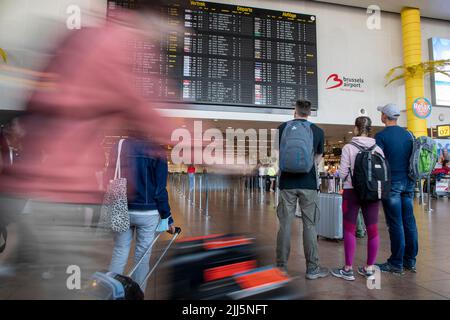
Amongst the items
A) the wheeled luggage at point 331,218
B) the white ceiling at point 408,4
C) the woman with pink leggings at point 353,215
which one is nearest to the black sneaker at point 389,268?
the woman with pink leggings at point 353,215

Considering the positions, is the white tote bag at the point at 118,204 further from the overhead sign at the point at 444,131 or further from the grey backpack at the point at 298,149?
the overhead sign at the point at 444,131

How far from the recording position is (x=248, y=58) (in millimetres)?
9594

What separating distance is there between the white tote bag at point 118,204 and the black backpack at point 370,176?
6.61 ft

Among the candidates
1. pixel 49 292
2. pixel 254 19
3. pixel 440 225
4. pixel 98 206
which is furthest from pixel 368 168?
pixel 254 19

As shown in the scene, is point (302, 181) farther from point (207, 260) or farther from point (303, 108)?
point (207, 260)

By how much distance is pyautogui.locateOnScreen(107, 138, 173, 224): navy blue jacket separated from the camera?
1.78 metres

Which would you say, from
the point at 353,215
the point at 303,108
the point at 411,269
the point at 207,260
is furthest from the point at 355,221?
the point at 207,260

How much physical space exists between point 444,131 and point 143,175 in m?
13.1

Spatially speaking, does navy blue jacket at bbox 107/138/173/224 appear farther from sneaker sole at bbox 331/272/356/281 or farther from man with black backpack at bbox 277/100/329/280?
sneaker sole at bbox 331/272/356/281

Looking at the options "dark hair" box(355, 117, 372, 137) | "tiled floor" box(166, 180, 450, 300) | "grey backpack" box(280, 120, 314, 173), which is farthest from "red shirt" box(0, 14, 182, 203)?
Answer: "dark hair" box(355, 117, 372, 137)

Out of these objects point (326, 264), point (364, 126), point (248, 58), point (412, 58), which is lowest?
point (326, 264)

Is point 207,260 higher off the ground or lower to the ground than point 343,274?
higher

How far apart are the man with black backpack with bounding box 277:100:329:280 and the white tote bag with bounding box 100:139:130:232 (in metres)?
1.53
